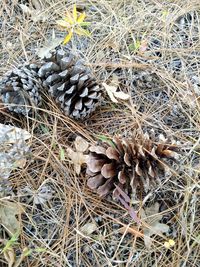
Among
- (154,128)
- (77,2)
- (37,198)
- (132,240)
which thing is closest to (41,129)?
(37,198)

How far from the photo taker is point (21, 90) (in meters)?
1.74

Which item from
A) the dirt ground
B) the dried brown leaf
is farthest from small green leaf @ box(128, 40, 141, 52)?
the dried brown leaf

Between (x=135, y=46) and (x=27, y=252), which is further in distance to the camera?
(x=135, y=46)

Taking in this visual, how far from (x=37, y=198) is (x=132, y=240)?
374mm

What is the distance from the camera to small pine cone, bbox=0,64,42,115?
1.73m

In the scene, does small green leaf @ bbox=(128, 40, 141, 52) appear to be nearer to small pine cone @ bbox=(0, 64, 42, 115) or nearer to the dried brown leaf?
small pine cone @ bbox=(0, 64, 42, 115)

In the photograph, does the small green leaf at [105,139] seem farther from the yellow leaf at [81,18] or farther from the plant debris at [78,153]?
the yellow leaf at [81,18]

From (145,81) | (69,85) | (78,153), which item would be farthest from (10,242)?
(145,81)

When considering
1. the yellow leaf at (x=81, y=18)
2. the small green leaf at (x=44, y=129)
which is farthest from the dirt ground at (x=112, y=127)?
the yellow leaf at (x=81, y=18)

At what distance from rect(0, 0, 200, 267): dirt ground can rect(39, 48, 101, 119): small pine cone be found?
67mm

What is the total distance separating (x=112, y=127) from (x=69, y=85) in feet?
0.79

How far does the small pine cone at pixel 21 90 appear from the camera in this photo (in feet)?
5.67

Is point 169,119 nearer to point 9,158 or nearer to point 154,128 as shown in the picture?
point 154,128

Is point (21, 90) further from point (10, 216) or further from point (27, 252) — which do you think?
point (27, 252)
